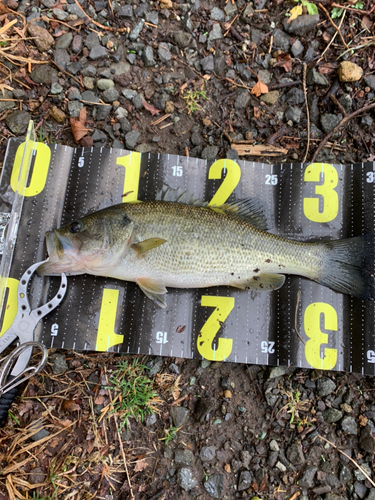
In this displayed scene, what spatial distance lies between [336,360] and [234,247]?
5.42ft

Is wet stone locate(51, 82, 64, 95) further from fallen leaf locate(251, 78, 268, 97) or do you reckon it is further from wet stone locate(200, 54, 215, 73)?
fallen leaf locate(251, 78, 268, 97)

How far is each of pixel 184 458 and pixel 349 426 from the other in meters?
1.76

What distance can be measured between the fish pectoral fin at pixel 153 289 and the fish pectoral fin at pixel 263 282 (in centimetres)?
76

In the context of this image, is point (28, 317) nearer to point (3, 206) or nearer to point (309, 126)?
point (3, 206)

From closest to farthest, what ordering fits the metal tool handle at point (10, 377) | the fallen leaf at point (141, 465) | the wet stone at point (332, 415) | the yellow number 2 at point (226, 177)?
the metal tool handle at point (10, 377), the fallen leaf at point (141, 465), the wet stone at point (332, 415), the yellow number 2 at point (226, 177)

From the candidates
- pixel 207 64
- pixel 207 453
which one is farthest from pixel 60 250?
pixel 207 64

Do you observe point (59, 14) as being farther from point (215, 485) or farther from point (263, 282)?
point (215, 485)

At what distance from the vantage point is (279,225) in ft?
12.5

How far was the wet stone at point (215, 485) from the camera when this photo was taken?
3176 mm

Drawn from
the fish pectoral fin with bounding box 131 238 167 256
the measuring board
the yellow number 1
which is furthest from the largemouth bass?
the yellow number 1

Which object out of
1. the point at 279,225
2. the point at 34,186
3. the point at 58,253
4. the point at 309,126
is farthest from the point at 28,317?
the point at 309,126

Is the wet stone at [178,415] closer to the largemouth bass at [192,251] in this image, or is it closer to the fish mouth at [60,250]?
the largemouth bass at [192,251]

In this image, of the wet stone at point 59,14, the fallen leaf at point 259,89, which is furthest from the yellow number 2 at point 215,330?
the wet stone at point 59,14

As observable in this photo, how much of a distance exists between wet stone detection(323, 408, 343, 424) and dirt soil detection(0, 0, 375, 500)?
0.05 ft
